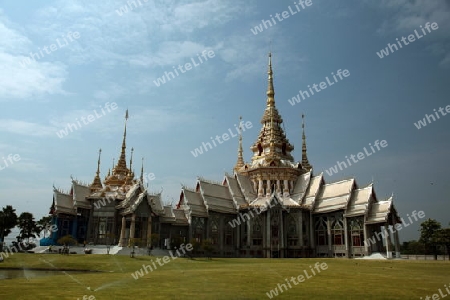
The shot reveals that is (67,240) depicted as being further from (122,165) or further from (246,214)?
(246,214)

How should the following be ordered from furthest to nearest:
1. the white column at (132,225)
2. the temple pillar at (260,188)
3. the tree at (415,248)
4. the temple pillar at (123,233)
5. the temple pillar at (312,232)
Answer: the tree at (415,248)
the temple pillar at (260,188)
the temple pillar at (312,232)
the white column at (132,225)
the temple pillar at (123,233)

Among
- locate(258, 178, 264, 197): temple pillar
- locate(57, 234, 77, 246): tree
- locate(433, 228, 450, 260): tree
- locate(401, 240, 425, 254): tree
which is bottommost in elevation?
locate(401, 240, 425, 254): tree

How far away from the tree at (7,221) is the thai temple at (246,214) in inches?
224

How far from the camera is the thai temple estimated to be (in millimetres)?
47844

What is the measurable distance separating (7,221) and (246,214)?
33.3 m

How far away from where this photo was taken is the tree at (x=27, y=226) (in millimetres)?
55200

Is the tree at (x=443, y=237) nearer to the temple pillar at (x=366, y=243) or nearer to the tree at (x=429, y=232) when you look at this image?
the tree at (x=429, y=232)

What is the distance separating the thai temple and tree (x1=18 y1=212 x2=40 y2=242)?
8.57 meters

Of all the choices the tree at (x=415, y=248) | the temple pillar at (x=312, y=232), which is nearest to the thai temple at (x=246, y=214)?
the temple pillar at (x=312, y=232)

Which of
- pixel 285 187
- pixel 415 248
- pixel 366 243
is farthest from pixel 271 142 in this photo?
pixel 415 248

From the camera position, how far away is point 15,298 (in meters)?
12.3

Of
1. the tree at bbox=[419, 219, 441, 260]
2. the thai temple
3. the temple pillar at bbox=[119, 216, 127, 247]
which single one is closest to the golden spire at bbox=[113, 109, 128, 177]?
the thai temple

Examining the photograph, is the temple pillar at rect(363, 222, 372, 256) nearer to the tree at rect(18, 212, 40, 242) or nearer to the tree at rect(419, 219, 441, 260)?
the tree at rect(419, 219, 441, 260)

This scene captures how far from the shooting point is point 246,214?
56438 mm
